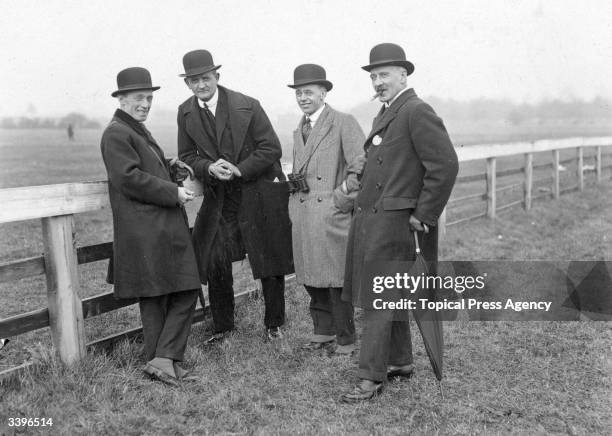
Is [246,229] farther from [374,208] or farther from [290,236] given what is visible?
[374,208]

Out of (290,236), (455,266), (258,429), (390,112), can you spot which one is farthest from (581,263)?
(258,429)

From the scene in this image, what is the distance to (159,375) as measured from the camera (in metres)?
4.09

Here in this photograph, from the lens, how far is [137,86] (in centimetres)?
418

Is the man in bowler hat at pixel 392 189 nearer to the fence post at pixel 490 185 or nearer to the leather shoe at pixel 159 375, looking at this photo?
the leather shoe at pixel 159 375

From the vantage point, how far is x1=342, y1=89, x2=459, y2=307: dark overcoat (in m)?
3.69

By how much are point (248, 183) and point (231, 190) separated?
0.49 feet

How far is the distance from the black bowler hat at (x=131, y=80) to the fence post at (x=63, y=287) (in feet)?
2.89

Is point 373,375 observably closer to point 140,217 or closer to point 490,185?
point 140,217

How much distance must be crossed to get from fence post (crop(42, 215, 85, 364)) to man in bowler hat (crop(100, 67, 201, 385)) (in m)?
0.26

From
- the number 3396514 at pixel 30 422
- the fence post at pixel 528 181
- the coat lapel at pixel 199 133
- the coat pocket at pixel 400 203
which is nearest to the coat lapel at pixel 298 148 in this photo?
the coat lapel at pixel 199 133

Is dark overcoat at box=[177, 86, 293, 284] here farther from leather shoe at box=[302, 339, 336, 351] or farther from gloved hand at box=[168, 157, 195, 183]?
leather shoe at box=[302, 339, 336, 351]

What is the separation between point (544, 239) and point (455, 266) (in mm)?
3101

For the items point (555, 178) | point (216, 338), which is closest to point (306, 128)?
point (216, 338)

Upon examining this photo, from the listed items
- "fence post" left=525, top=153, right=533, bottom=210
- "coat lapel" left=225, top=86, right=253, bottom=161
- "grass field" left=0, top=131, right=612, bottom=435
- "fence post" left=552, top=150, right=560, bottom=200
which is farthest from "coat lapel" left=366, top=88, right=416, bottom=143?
"fence post" left=552, top=150, right=560, bottom=200
